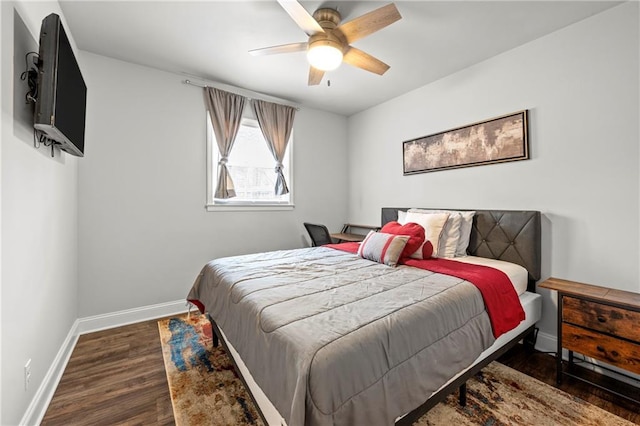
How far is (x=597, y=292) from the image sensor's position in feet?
6.18

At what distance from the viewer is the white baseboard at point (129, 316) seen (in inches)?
106

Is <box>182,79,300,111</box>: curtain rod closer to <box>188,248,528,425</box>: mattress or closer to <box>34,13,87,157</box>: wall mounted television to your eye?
<box>34,13,87,157</box>: wall mounted television

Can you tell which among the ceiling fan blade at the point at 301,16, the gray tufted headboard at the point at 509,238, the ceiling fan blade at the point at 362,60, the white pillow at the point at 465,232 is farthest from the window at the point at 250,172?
the gray tufted headboard at the point at 509,238

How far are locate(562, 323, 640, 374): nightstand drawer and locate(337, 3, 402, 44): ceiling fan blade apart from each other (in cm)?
249

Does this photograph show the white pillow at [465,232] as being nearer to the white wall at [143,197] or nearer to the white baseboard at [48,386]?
the white wall at [143,197]

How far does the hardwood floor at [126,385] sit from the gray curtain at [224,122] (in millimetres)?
1826

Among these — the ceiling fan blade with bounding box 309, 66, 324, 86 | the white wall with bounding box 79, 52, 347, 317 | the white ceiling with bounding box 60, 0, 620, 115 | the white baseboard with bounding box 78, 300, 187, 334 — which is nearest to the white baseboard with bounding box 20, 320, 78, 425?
the white baseboard with bounding box 78, 300, 187, 334

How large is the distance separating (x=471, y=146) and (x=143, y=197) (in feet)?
12.0

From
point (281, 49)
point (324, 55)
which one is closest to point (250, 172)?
point (281, 49)

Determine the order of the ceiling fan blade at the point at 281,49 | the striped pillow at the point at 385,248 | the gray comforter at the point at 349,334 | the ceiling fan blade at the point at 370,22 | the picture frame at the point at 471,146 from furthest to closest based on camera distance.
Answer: the picture frame at the point at 471,146, the striped pillow at the point at 385,248, the ceiling fan blade at the point at 281,49, the ceiling fan blade at the point at 370,22, the gray comforter at the point at 349,334

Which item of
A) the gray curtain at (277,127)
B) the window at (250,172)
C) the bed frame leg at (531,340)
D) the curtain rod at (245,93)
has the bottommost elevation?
the bed frame leg at (531,340)

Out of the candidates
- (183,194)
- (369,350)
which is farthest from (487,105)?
(183,194)

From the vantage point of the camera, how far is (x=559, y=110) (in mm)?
2311

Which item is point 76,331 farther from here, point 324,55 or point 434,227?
point 434,227
